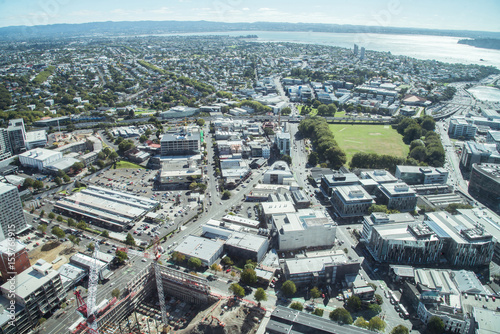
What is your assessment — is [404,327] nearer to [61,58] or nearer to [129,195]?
[129,195]

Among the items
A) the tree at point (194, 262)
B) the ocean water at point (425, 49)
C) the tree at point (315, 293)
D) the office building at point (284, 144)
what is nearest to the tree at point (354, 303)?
the tree at point (315, 293)

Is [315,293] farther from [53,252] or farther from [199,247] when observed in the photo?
[53,252]

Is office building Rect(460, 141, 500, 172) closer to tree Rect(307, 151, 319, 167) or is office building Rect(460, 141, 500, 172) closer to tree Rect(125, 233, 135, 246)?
tree Rect(307, 151, 319, 167)

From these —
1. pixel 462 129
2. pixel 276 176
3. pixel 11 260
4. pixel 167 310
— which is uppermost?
pixel 11 260

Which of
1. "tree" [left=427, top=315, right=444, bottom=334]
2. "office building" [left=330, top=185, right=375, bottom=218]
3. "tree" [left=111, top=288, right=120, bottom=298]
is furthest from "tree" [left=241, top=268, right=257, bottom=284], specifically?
"office building" [left=330, top=185, right=375, bottom=218]

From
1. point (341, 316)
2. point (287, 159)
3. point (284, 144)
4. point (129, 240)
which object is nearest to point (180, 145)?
point (284, 144)

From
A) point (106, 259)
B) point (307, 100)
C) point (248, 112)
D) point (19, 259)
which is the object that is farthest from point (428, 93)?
point (19, 259)

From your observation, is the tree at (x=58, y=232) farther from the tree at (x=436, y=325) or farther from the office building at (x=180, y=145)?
the tree at (x=436, y=325)
